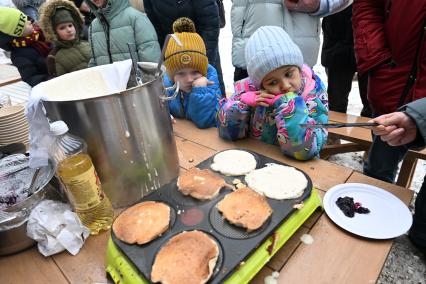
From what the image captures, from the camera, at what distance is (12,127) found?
119 cm

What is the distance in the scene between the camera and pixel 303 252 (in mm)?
684

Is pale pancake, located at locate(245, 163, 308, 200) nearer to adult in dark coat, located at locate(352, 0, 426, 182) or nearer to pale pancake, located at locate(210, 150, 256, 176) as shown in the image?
pale pancake, located at locate(210, 150, 256, 176)

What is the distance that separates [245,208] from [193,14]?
173 cm

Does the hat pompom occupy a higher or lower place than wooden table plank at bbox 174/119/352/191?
higher

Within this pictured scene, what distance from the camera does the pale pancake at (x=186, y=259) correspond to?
0.56m

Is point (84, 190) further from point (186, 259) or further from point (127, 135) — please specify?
point (186, 259)

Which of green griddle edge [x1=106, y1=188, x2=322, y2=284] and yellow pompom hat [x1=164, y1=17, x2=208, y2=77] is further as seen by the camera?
yellow pompom hat [x1=164, y1=17, x2=208, y2=77]

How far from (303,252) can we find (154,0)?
1962mm

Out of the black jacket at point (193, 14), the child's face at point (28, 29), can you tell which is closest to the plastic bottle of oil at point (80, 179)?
the black jacket at point (193, 14)

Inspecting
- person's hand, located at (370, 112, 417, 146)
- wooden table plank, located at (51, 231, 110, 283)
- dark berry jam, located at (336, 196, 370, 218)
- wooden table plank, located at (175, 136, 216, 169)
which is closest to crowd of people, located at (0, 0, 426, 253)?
person's hand, located at (370, 112, 417, 146)

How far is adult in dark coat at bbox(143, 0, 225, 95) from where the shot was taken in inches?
78.4

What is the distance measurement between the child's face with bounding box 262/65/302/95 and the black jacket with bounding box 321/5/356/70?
101 centimetres

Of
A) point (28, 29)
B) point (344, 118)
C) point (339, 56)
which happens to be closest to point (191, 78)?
point (344, 118)

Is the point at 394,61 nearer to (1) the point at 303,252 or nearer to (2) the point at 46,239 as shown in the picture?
(1) the point at 303,252
